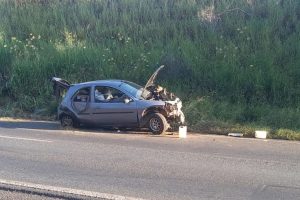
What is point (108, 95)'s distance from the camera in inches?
619

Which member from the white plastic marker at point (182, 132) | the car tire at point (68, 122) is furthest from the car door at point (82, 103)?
the white plastic marker at point (182, 132)

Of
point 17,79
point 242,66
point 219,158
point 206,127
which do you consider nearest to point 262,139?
point 206,127

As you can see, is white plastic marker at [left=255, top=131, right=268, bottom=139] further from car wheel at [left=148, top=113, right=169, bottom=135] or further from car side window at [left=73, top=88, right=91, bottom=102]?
car side window at [left=73, top=88, right=91, bottom=102]

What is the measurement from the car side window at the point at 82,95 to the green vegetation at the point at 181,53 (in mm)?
2997

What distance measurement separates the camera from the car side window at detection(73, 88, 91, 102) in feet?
52.3

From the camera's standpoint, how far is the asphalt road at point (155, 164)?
8445 millimetres

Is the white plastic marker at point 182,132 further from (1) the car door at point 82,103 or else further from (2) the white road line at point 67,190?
(2) the white road line at point 67,190

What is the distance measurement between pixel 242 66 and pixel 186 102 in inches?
98.5

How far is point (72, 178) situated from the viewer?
9.12 metres

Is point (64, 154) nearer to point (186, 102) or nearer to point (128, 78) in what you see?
point (186, 102)

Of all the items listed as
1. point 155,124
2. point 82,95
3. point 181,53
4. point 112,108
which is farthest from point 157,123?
point 181,53

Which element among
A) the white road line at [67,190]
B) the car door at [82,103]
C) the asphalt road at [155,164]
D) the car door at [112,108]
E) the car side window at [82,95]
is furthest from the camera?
the car side window at [82,95]

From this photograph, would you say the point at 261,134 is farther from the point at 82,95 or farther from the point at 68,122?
the point at 68,122

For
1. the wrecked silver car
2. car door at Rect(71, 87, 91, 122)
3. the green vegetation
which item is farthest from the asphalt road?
the green vegetation
